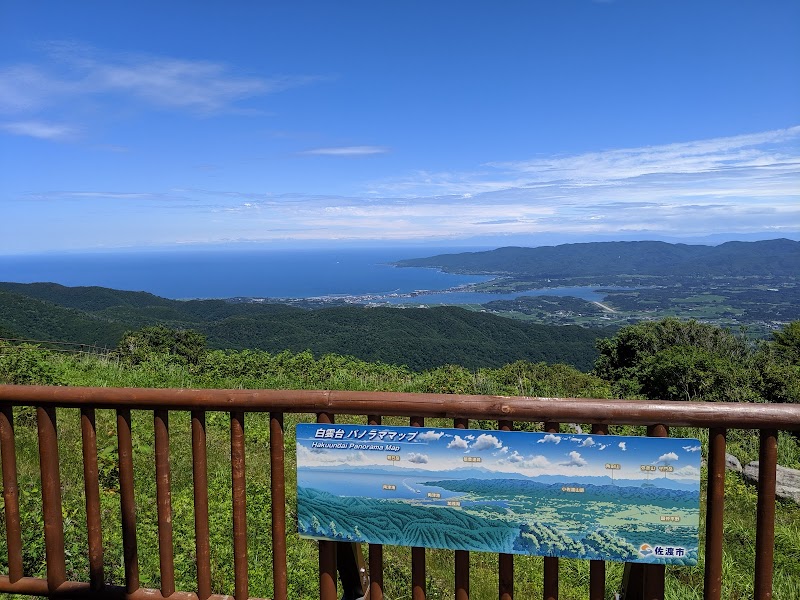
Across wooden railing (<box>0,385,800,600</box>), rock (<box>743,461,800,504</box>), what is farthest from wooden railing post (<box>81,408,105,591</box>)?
rock (<box>743,461,800,504</box>)

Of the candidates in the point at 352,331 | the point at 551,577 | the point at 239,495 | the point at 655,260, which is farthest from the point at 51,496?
the point at 655,260

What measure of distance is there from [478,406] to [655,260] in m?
193

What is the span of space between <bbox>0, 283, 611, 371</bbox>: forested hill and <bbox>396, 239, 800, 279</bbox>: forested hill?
10220cm

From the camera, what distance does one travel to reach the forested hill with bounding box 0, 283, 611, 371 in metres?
33.6

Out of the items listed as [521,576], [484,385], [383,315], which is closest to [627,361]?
[484,385]

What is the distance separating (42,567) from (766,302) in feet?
309

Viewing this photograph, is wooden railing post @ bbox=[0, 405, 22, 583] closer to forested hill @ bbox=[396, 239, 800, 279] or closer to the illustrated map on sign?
the illustrated map on sign

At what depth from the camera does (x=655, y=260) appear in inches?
6993

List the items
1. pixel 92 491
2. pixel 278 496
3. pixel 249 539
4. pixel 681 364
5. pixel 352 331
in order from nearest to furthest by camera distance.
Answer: pixel 278 496
pixel 92 491
pixel 249 539
pixel 681 364
pixel 352 331

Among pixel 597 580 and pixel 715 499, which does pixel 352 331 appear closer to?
pixel 597 580

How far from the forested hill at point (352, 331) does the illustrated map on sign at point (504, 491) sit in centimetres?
2510

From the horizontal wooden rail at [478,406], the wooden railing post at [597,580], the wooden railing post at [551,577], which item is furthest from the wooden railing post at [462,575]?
the horizontal wooden rail at [478,406]

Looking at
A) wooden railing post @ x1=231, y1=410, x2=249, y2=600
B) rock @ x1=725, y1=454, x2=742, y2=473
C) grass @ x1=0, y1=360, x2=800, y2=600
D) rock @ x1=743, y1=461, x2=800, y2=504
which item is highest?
wooden railing post @ x1=231, y1=410, x2=249, y2=600

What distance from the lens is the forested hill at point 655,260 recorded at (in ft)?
454
